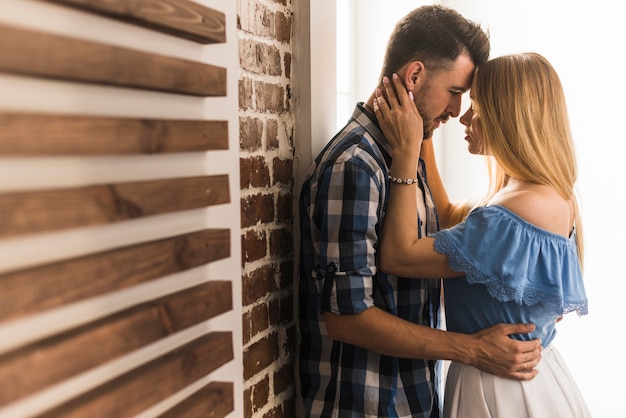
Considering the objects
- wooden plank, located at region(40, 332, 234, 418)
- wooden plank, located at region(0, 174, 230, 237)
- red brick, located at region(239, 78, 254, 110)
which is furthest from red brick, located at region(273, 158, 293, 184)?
wooden plank, located at region(40, 332, 234, 418)

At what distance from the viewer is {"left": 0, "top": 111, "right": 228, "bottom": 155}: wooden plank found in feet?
2.62

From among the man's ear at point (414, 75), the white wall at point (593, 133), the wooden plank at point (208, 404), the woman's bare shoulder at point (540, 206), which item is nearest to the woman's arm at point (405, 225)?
the man's ear at point (414, 75)

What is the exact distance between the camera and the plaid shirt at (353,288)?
165 cm

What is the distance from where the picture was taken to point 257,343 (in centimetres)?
172

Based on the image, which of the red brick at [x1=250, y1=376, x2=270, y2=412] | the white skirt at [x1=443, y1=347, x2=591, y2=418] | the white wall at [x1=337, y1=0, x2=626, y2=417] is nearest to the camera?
the red brick at [x1=250, y1=376, x2=270, y2=412]

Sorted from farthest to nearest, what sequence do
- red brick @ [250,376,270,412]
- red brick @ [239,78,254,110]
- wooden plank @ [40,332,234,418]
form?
red brick @ [250,376,270,412]
red brick @ [239,78,254,110]
wooden plank @ [40,332,234,418]

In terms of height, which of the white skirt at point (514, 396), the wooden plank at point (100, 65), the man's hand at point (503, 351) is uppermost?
the wooden plank at point (100, 65)

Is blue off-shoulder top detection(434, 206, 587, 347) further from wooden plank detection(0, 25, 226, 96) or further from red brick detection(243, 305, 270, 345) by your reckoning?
wooden plank detection(0, 25, 226, 96)

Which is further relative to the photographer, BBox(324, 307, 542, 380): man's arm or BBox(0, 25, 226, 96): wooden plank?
BBox(324, 307, 542, 380): man's arm

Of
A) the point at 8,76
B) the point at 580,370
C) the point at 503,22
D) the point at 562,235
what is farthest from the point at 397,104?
the point at 580,370

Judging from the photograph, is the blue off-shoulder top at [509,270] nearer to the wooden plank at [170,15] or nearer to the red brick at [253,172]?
the red brick at [253,172]

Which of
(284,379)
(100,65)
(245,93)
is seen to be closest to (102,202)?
(100,65)

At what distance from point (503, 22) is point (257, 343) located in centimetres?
237

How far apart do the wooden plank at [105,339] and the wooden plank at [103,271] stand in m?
0.05
